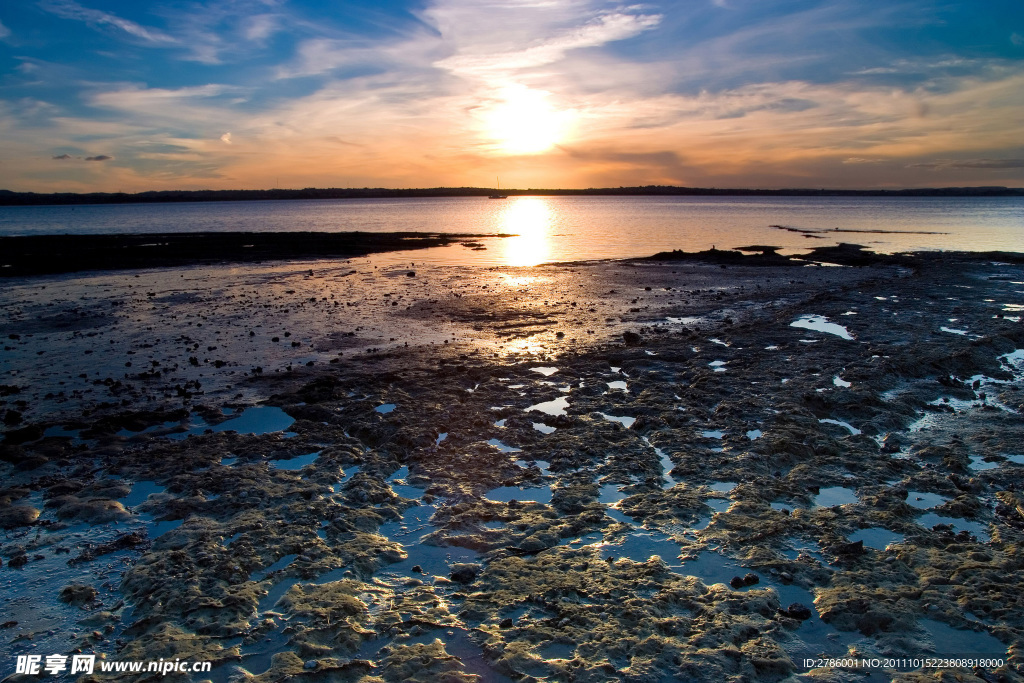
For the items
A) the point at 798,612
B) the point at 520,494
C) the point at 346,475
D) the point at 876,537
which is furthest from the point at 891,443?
the point at 346,475

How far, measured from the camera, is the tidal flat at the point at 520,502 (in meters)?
5.29

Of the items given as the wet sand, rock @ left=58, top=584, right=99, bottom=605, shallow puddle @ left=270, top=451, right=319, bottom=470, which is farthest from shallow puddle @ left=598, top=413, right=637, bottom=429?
the wet sand

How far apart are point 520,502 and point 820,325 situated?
14.6m

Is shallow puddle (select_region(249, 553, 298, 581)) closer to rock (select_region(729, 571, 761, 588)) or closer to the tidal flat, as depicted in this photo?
the tidal flat

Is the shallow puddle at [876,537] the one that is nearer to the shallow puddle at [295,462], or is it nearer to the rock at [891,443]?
the rock at [891,443]

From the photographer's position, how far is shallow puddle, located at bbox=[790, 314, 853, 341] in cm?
1714

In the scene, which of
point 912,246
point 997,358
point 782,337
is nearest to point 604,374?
point 782,337

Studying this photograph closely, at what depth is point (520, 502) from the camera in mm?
7746

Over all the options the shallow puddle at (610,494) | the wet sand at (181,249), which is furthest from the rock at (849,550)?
the wet sand at (181,249)

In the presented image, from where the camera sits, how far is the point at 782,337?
1650 cm

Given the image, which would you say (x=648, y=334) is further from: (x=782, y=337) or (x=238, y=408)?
(x=238, y=408)

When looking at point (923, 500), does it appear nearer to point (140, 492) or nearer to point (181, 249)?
point (140, 492)

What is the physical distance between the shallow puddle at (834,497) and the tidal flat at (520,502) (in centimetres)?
4

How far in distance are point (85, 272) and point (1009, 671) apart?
41425 mm
